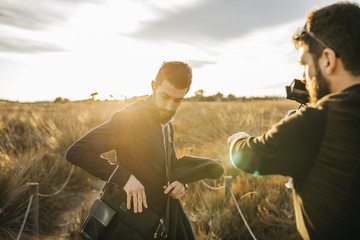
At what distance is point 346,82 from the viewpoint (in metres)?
1.14

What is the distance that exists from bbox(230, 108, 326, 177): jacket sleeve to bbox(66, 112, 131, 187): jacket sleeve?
3.05 ft

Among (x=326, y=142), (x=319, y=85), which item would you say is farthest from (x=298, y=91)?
(x=326, y=142)

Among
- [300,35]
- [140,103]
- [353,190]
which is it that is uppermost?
[300,35]

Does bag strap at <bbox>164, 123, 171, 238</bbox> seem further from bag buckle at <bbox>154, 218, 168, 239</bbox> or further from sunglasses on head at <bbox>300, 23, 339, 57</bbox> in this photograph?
sunglasses on head at <bbox>300, 23, 339, 57</bbox>

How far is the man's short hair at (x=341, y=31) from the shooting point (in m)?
1.12

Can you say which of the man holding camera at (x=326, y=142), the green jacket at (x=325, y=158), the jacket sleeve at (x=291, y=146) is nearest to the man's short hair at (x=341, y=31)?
the man holding camera at (x=326, y=142)

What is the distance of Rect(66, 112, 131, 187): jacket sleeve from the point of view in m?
1.65

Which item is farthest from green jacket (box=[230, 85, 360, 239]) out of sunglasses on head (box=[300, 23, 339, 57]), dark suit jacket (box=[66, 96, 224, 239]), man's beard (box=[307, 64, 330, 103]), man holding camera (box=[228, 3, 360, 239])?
dark suit jacket (box=[66, 96, 224, 239])

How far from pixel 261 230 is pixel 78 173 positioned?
14.0 ft

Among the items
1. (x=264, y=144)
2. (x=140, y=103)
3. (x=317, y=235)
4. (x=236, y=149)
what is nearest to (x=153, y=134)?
(x=140, y=103)

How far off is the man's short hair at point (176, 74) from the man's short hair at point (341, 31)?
1.11 m

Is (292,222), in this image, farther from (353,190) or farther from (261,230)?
(353,190)

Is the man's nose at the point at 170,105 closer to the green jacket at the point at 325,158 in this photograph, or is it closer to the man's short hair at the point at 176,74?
the man's short hair at the point at 176,74

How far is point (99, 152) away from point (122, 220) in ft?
1.70
